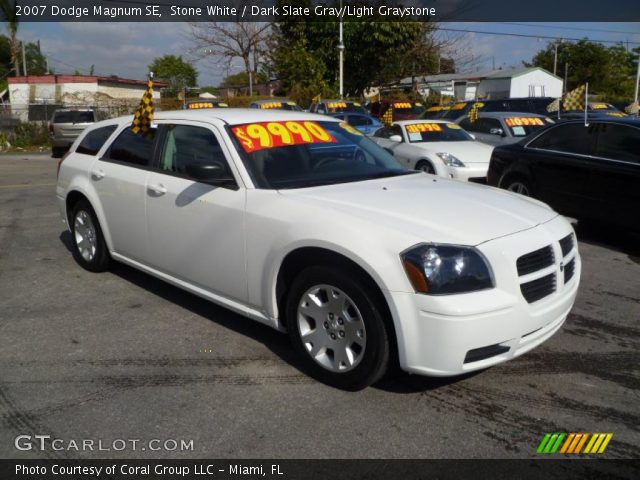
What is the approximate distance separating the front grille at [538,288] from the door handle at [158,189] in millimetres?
2736

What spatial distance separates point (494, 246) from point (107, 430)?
7.52 ft

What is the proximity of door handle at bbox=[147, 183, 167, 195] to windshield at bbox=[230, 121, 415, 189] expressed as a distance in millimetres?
740

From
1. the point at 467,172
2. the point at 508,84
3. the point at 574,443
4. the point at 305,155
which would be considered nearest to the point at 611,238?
the point at 467,172

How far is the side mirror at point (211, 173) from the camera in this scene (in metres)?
4.04

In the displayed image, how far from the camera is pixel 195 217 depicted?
437 cm

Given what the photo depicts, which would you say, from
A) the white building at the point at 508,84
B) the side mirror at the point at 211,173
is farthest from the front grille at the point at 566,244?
the white building at the point at 508,84

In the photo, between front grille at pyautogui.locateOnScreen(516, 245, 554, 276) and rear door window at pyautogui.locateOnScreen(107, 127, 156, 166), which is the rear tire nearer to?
front grille at pyautogui.locateOnScreen(516, 245, 554, 276)

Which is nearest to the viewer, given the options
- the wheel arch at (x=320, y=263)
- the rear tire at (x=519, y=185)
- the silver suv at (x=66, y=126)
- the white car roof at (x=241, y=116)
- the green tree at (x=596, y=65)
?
the wheel arch at (x=320, y=263)

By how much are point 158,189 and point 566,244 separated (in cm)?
296

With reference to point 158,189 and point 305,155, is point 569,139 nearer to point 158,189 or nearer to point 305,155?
point 305,155

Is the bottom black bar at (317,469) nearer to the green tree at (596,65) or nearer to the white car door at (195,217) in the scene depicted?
the white car door at (195,217)

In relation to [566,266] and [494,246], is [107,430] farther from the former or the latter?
[566,266]

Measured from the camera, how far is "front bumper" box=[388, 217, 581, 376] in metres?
3.12

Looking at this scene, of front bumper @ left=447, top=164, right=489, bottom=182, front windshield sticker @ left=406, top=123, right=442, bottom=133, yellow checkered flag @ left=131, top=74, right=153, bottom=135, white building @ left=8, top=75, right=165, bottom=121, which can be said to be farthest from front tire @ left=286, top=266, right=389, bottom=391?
white building @ left=8, top=75, right=165, bottom=121
